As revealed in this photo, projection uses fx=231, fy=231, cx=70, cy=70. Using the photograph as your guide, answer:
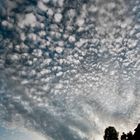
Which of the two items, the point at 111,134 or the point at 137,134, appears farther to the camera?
the point at 111,134

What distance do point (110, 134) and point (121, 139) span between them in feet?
18.3

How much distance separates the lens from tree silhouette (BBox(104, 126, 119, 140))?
76.9 m

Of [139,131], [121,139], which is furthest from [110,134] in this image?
[139,131]

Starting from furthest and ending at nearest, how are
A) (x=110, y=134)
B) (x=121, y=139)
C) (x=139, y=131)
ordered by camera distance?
(x=110, y=134), (x=121, y=139), (x=139, y=131)

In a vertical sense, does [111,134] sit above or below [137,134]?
above

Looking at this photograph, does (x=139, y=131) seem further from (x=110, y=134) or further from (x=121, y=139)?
(x=110, y=134)

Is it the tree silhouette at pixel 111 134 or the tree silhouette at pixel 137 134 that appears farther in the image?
the tree silhouette at pixel 111 134

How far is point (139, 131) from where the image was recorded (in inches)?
2584

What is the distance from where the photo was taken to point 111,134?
77.1m

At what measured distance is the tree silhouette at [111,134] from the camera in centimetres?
7686

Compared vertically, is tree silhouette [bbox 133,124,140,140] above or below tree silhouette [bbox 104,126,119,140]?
below

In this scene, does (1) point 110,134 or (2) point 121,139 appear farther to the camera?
(1) point 110,134

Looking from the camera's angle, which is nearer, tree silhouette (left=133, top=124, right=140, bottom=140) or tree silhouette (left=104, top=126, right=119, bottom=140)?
tree silhouette (left=133, top=124, right=140, bottom=140)

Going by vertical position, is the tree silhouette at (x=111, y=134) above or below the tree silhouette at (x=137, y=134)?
above
